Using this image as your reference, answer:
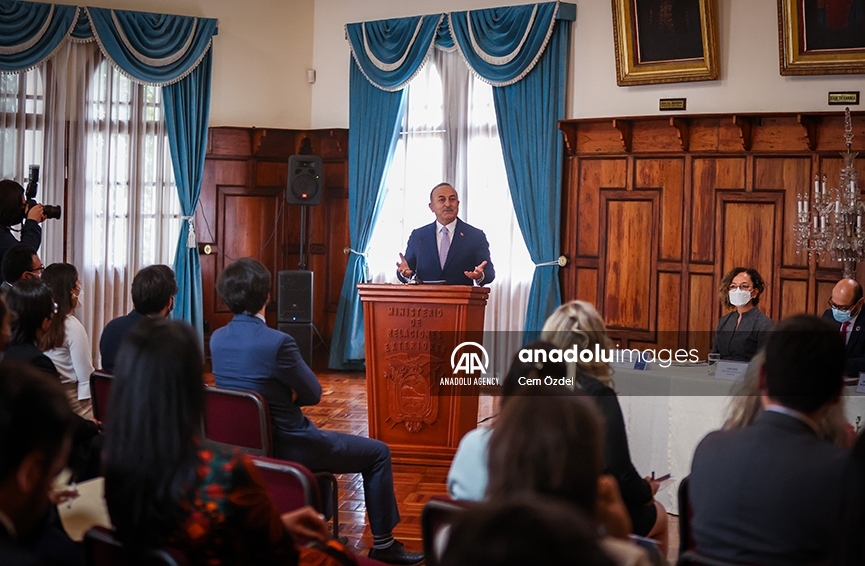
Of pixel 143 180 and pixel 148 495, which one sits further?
pixel 143 180

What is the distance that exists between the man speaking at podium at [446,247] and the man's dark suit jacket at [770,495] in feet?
13.4

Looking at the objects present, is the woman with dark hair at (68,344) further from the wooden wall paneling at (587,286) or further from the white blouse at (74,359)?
the wooden wall paneling at (587,286)

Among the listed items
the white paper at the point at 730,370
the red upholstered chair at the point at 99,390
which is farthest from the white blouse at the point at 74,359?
the white paper at the point at 730,370

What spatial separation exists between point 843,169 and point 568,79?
2.47 metres

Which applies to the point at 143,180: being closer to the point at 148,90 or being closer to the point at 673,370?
the point at 148,90

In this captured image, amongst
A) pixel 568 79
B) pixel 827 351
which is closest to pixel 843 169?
pixel 568 79

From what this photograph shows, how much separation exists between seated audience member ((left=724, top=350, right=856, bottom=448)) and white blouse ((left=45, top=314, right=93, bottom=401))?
101 inches

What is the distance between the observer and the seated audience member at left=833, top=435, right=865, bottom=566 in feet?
5.50

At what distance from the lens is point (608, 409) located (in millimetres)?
2744

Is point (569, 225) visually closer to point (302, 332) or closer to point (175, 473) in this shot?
point (302, 332)

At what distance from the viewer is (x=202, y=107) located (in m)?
8.73

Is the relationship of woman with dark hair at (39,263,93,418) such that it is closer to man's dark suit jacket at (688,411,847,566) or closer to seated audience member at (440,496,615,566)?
man's dark suit jacket at (688,411,847,566)

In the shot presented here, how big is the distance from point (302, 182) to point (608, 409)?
6256 mm

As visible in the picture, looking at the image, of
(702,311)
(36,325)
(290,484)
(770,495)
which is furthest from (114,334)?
(702,311)
